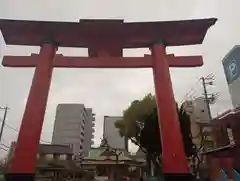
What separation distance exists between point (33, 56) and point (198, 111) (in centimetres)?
2341

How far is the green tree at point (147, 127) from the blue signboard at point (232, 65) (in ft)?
13.8

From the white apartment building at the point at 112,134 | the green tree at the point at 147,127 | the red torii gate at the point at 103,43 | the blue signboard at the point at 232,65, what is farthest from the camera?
the white apartment building at the point at 112,134

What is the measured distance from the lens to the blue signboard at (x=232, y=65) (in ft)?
55.2

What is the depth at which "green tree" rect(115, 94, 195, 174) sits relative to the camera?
18359 millimetres

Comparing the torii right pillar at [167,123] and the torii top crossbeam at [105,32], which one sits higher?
the torii top crossbeam at [105,32]

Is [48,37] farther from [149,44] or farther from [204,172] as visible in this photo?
[204,172]

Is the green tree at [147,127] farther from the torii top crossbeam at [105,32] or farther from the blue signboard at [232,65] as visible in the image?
the torii top crossbeam at [105,32]

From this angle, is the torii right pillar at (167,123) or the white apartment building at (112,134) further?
the white apartment building at (112,134)

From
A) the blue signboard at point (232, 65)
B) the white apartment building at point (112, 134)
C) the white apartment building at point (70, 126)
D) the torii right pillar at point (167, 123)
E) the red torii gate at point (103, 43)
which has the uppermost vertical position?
the white apartment building at point (70, 126)

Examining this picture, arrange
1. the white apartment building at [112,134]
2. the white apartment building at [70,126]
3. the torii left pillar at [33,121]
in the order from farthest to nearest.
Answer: the white apartment building at [70,126], the white apartment building at [112,134], the torii left pillar at [33,121]

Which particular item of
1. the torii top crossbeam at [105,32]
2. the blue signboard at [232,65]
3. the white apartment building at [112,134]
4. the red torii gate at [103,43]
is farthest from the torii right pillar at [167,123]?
the white apartment building at [112,134]

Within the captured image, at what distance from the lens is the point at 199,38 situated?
1236 cm

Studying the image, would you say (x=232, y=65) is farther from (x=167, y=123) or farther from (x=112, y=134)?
(x=112, y=134)

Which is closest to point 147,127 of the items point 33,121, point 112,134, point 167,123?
point 167,123
